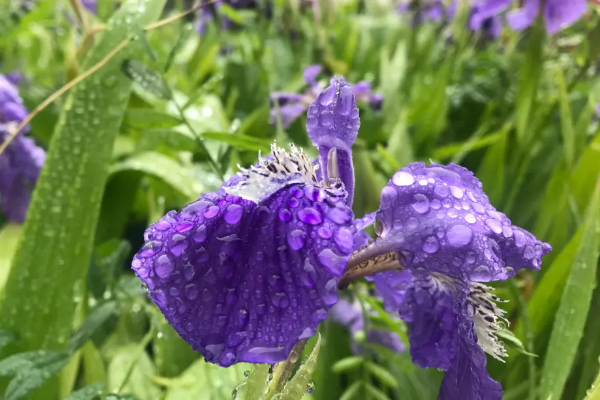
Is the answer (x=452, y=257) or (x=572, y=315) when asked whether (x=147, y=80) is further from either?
(x=572, y=315)

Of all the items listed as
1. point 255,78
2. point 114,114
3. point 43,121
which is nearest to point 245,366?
point 114,114

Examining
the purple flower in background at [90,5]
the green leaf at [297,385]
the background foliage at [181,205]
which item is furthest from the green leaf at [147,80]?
the purple flower in background at [90,5]

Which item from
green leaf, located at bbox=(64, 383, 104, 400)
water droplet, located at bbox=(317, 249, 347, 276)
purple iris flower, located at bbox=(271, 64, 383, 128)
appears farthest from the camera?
purple iris flower, located at bbox=(271, 64, 383, 128)

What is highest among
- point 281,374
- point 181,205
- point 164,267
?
point 164,267

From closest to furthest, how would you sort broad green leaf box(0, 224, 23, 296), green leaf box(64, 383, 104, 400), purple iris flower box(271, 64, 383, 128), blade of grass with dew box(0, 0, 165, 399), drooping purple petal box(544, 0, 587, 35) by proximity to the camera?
green leaf box(64, 383, 104, 400) < blade of grass with dew box(0, 0, 165, 399) < broad green leaf box(0, 224, 23, 296) < drooping purple petal box(544, 0, 587, 35) < purple iris flower box(271, 64, 383, 128)

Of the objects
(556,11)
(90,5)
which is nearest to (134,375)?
(556,11)

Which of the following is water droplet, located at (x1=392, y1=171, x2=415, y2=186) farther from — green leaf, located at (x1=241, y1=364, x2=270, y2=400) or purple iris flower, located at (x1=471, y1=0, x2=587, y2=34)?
purple iris flower, located at (x1=471, y1=0, x2=587, y2=34)

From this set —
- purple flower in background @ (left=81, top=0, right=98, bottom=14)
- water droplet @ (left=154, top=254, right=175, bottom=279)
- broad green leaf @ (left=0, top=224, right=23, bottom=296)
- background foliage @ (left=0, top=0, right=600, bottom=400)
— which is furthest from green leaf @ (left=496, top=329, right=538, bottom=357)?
purple flower in background @ (left=81, top=0, right=98, bottom=14)
